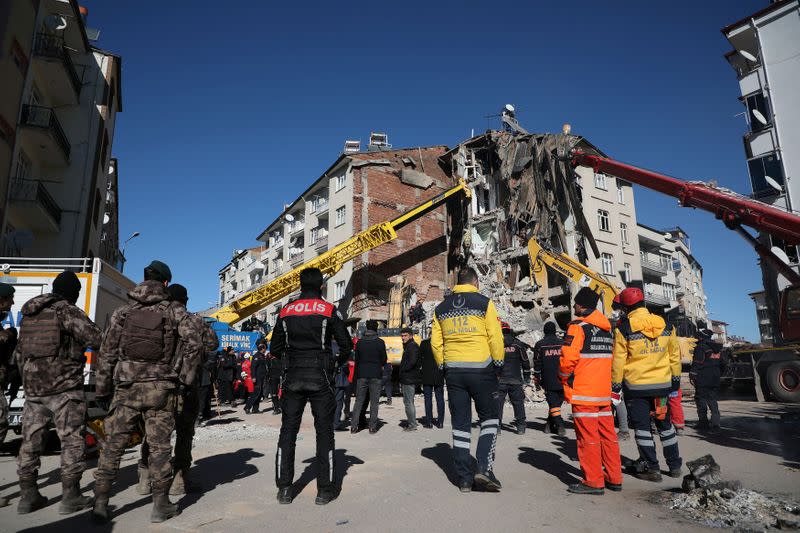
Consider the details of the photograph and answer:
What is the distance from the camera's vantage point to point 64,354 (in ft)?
14.4

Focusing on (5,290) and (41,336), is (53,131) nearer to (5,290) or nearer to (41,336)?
(5,290)

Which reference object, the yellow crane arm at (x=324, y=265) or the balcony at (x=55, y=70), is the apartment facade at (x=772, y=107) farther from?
the balcony at (x=55, y=70)

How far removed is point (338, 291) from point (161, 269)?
92.6ft

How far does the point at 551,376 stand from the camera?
848 centimetres

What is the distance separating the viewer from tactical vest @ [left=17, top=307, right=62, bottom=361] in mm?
4293

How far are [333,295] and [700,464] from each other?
96.4 feet

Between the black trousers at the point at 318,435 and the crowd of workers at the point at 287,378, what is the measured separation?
1 cm

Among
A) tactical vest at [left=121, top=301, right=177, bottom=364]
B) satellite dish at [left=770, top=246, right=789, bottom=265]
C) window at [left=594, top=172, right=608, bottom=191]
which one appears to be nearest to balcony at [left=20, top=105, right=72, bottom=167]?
tactical vest at [left=121, top=301, right=177, bottom=364]

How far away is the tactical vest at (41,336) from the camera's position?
429cm

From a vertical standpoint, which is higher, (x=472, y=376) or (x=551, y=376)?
(x=472, y=376)

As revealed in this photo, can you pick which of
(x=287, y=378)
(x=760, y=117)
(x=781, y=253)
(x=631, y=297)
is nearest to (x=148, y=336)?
(x=287, y=378)

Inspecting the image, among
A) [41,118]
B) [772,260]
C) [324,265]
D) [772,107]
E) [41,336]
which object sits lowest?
[41,336]

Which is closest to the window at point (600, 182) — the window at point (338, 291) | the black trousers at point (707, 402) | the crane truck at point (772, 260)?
the crane truck at point (772, 260)

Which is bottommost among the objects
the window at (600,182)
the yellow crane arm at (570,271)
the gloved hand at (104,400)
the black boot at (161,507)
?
the black boot at (161,507)
